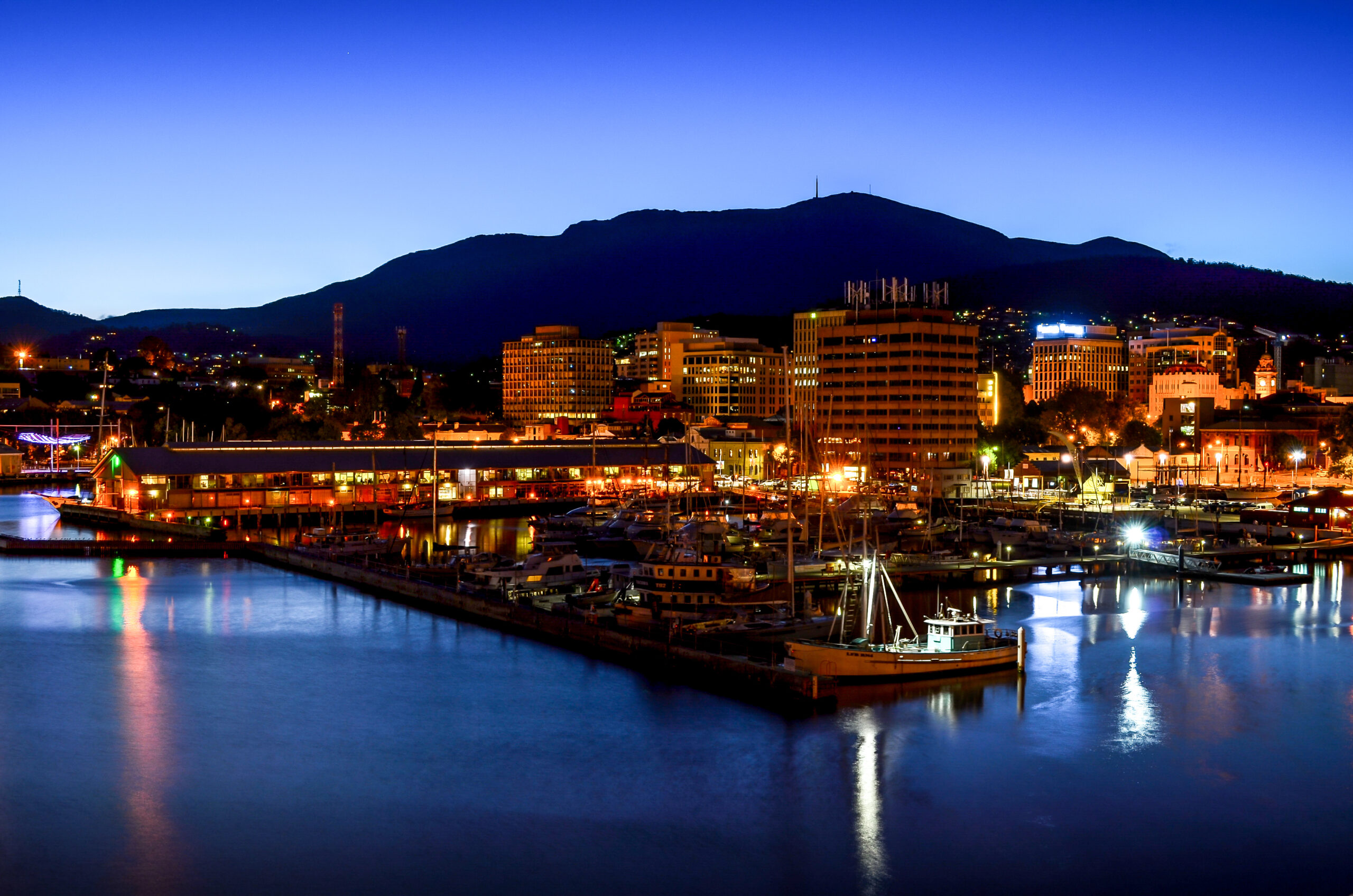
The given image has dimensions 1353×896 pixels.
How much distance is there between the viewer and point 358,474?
45594 millimetres

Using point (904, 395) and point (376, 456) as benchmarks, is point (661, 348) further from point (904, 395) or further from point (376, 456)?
point (376, 456)

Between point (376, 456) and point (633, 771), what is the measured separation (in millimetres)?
33488

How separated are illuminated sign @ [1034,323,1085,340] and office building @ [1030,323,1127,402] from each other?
0.14 feet

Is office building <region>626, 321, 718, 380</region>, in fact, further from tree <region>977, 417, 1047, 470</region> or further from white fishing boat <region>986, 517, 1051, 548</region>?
white fishing boat <region>986, 517, 1051, 548</region>

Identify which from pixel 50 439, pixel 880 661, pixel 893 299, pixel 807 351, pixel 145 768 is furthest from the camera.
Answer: pixel 807 351

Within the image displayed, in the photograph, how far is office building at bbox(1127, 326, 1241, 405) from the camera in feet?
322

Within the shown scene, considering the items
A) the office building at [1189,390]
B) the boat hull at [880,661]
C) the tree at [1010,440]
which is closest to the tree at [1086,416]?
the tree at [1010,440]

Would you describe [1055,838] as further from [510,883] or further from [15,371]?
[15,371]

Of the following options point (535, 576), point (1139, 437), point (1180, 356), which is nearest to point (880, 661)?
point (535, 576)

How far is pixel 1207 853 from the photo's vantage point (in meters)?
12.9

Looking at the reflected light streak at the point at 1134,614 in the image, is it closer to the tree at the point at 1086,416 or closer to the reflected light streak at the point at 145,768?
the reflected light streak at the point at 145,768

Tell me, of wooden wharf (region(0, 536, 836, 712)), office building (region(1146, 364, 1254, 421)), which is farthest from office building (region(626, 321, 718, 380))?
wooden wharf (region(0, 536, 836, 712))

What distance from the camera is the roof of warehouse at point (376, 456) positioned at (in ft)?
142

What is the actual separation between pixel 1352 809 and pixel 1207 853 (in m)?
2.36
